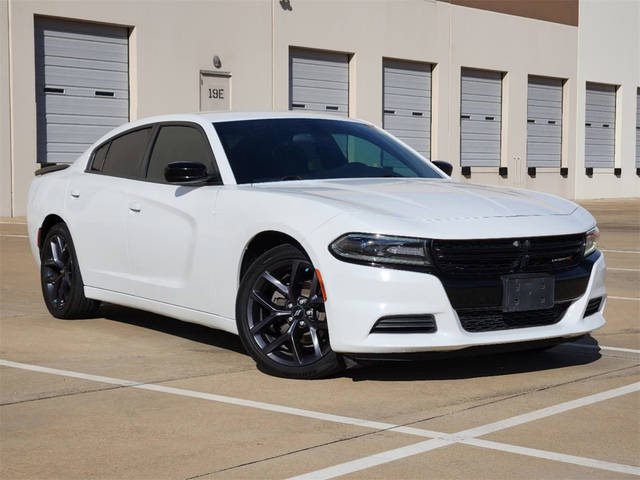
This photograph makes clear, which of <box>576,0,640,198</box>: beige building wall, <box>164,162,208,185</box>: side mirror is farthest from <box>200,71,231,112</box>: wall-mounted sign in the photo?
<box>164,162,208,185</box>: side mirror

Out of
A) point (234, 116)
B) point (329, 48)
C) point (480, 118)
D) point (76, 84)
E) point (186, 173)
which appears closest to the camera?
point (186, 173)

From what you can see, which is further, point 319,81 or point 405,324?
point 319,81

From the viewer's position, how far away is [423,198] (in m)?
6.04

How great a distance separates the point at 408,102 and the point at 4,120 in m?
11.6

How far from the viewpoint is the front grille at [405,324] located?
5.52 meters

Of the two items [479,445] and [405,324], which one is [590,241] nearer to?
[405,324]

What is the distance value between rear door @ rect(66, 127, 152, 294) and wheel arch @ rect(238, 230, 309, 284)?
1299 mm

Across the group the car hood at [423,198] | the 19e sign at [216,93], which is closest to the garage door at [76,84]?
the 19e sign at [216,93]

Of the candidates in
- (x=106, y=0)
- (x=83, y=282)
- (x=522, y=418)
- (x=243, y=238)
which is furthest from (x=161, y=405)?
(x=106, y=0)

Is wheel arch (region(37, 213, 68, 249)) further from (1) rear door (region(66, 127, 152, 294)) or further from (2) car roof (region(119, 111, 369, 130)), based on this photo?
(2) car roof (region(119, 111, 369, 130))

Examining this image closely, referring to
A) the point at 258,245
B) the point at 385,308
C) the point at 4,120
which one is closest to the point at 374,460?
the point at 385,308

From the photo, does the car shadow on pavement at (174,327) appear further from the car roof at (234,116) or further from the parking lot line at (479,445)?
the parking lot line at (479,445)

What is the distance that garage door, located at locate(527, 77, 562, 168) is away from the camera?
33.4 m

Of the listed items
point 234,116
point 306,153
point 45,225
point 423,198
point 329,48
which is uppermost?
point 329,48
